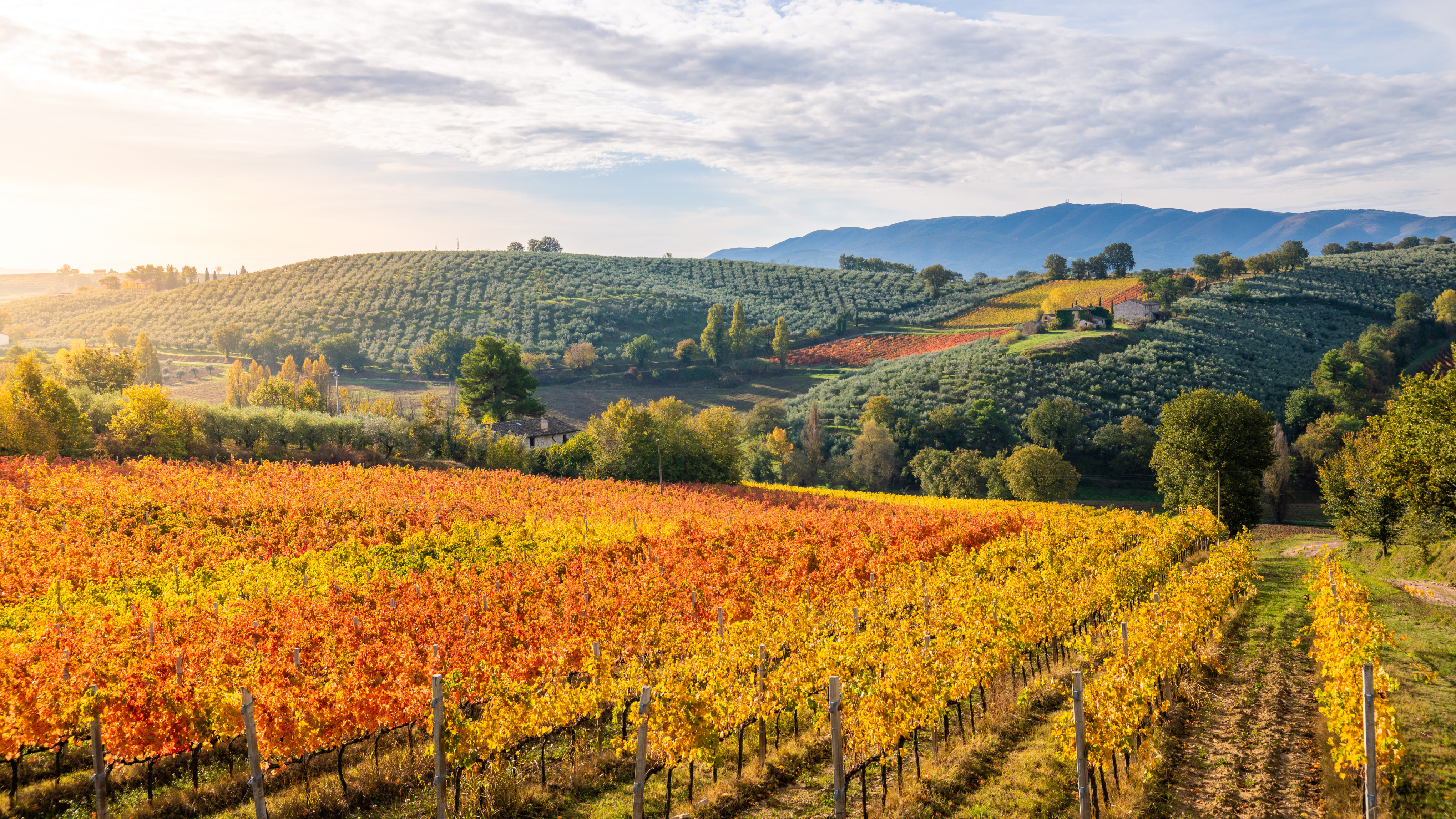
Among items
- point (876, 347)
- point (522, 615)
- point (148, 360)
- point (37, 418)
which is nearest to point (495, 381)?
point (37, 418)

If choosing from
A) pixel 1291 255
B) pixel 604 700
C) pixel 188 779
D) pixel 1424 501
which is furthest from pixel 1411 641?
pixel 1291 255

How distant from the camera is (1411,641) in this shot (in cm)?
1711

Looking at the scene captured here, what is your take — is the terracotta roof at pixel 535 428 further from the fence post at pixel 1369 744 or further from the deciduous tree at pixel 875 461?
the fence post at pixel 1369 744

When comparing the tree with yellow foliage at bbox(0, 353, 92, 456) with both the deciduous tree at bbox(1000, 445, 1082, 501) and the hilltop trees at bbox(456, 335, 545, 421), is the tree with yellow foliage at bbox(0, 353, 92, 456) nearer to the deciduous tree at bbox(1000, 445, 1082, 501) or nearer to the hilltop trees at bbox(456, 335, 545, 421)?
the hilltop trees at bbox(456, 335, 545, 421)

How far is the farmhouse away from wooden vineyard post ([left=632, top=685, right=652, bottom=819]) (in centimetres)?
10443

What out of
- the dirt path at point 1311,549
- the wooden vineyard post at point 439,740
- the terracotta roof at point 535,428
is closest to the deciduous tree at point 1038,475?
the dirt path at point 1311,549

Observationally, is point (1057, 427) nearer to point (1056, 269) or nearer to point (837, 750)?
point (837, 750)

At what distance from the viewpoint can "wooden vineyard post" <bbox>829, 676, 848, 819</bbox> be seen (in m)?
9.16

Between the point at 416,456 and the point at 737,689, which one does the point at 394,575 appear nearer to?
the point at 737,689

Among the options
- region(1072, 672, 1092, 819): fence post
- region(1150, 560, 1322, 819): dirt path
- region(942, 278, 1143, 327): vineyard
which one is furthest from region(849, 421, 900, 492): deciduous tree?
region(1072, 672, 1092, 819): fence post

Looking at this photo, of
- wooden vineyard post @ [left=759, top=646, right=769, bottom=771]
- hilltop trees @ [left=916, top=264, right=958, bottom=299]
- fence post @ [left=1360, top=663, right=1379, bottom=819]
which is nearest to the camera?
fence post @ [left=1360, top=663, right=1379, bottom=819]

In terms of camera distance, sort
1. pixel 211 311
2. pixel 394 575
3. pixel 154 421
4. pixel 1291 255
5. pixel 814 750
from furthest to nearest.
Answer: pixel 211 311, pixel 1291 255, pixel 154 421, pixel 394 575, pixel 814 750

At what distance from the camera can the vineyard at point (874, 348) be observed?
108 m

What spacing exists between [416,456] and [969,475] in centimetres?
4440
